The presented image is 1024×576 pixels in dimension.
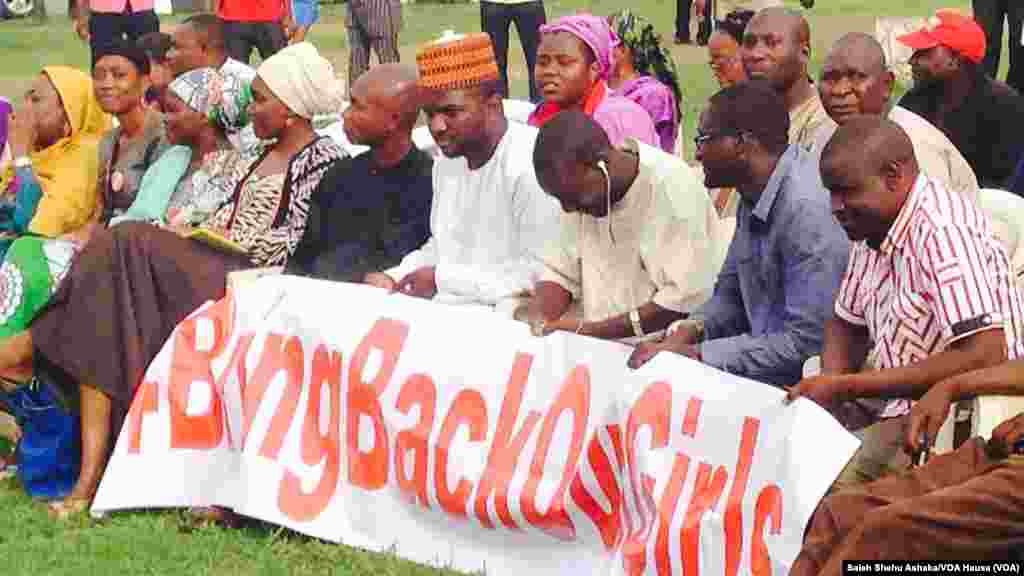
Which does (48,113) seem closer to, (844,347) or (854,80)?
(854,80)

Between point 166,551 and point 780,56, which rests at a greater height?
point 780,56

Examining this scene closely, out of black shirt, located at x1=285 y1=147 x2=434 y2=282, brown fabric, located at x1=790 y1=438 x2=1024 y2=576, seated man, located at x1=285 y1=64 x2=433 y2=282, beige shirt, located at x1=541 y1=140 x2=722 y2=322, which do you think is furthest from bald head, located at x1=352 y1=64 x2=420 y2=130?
brown fabric, located at x1=790 y1=438 x2=1024 y2=576

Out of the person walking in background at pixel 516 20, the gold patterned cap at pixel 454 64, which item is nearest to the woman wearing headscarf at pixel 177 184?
the gold patterned cap at pixel 454 64

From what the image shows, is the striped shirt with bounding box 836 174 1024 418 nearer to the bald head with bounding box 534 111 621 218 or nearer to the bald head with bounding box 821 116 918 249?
the bald head with bounding box 821 116 918 249

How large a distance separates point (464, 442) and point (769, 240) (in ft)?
4.05

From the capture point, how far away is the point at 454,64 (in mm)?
7059

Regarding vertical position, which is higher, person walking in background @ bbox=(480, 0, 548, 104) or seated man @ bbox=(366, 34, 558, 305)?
seated man @ bbox=(366, 34, 558, 305)

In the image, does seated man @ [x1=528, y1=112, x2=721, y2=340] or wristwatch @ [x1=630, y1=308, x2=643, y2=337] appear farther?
wristwatch @ [x1=630, y1=308, x2=643, y2=337]

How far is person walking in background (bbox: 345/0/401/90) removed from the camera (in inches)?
637

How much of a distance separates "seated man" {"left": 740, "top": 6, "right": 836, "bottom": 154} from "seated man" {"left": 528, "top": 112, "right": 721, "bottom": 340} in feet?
4.89

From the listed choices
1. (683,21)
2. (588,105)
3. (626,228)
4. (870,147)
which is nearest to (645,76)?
(588,105)

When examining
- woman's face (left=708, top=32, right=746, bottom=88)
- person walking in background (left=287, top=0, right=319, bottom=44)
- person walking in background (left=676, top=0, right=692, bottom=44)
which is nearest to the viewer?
woman's face (left=708, top=32, right=746, bottom=88)

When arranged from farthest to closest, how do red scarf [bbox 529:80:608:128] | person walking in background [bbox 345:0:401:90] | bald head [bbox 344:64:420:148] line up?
1. person walking in background [bbox 345:0:401:90]
2. red scarf [bbox 529:80:608:128]
3. bald head [bbox 344:64:420:148]

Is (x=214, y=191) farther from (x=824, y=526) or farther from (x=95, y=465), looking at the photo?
(x=824, y=526)
